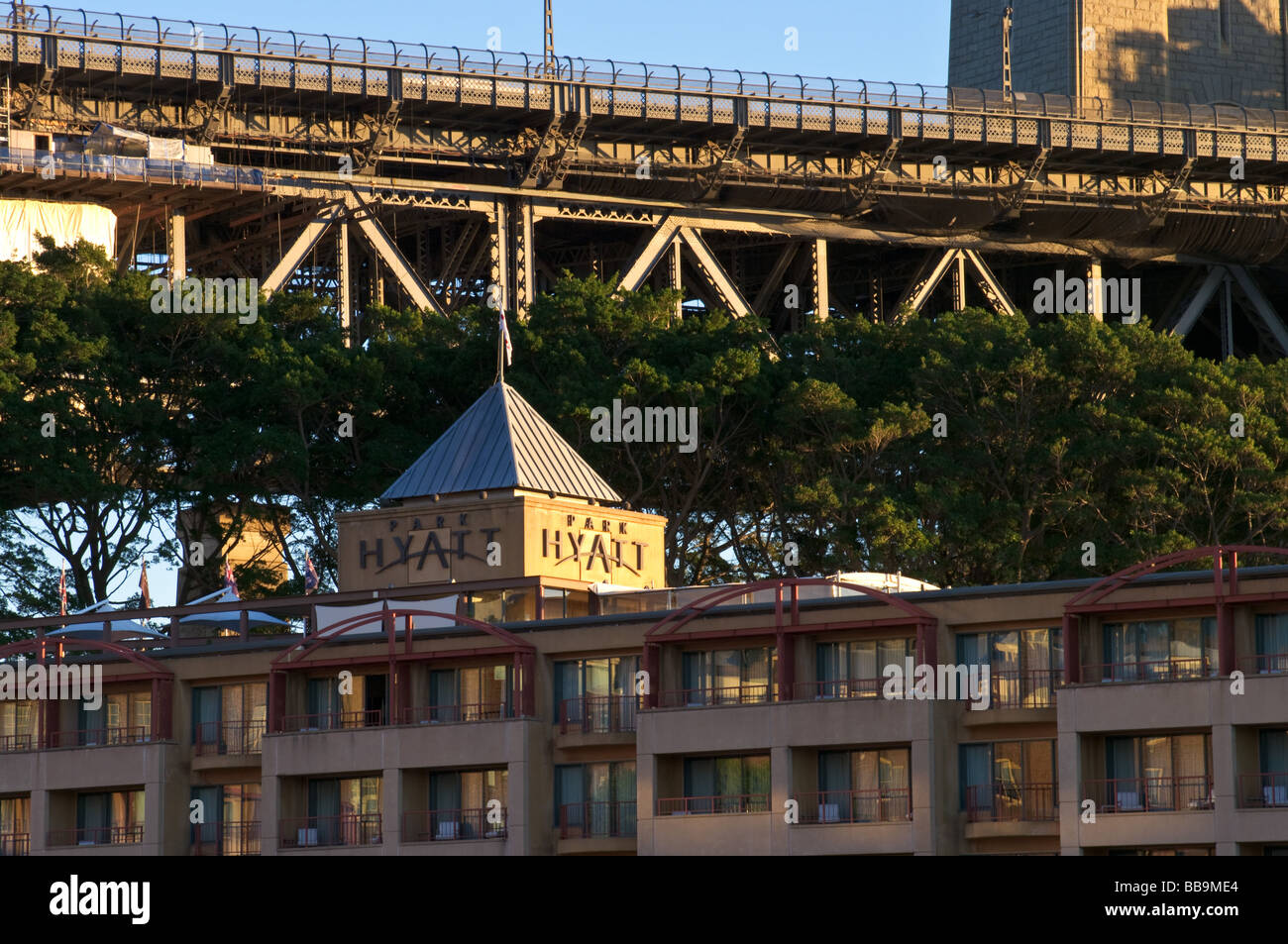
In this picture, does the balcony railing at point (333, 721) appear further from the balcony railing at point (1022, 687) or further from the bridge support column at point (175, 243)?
the bridge support column at point (175, 243)

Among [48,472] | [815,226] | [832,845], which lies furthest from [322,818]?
[815,226]

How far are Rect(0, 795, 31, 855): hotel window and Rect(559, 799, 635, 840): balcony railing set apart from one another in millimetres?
17041

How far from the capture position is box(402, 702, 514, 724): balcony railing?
7638 cm

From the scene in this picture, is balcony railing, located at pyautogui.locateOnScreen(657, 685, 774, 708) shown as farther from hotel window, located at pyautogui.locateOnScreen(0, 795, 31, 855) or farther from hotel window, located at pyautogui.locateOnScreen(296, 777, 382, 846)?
hotel window, located at pyautogui.locateOnScreen(0, 795, 31, 855)

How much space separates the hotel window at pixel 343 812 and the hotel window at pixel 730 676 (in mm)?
9603

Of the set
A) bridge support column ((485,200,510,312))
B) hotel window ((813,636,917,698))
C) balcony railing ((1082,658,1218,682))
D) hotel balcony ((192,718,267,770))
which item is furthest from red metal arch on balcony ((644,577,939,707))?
bridge support column ((485,200,510,312))

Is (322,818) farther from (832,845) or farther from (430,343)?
(430,343)

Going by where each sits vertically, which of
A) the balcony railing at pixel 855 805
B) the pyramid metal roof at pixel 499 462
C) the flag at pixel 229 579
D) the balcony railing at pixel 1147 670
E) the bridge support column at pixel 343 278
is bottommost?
the balcony railing at pixel 855 805

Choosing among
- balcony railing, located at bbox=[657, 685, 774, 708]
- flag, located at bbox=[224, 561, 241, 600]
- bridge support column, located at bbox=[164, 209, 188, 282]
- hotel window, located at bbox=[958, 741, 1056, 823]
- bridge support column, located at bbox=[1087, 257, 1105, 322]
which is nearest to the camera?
hotel window, located at bbox=[958, 741, 1056, 823]

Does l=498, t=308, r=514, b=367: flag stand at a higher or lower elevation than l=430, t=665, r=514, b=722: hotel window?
higher

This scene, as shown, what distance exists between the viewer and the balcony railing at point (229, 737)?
79694 millimetres

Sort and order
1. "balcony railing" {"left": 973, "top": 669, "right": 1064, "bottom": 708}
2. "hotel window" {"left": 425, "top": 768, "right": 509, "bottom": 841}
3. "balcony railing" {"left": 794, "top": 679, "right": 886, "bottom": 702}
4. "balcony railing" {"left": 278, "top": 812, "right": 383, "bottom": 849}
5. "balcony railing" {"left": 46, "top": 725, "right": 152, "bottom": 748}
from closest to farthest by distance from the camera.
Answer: "balcony railing" {"left": 973, "top": 669, "right": 1064, "bottom": 708} → "balcony railing" {"left": 794, "top": 679, "right": 886, "bottom": 702} → "hotel window" {"left": 425, "top": 768, "right": 509, "bottom": 841} → "balcony railing" {"left": 278, "top": 812, "right": 383, "bottom": 849} → "balcony railing" {"left": 46, "top": 725, "right": 152, "bottom": 748}

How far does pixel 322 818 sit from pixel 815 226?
56.9m

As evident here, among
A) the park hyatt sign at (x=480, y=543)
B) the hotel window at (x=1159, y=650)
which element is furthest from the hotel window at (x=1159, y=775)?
the park hyatt sign at (x=480, y=543)
